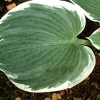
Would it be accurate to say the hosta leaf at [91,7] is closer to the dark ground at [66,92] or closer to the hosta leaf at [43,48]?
the hosta leaf at [43,48]

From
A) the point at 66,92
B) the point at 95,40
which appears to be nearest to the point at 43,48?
the point at 95,40

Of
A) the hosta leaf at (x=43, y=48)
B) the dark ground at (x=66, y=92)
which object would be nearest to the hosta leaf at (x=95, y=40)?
the hosta leaf at (x=43, y=48)

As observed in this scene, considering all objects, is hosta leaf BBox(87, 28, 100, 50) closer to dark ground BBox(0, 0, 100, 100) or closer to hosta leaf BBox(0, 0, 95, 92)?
hosta leaf BBox(0, 0, 95, 92)

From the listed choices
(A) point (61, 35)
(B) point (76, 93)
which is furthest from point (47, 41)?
(B) point (76, 93)

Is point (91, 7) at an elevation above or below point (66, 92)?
above

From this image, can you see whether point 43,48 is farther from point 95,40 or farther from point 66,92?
point 66,92

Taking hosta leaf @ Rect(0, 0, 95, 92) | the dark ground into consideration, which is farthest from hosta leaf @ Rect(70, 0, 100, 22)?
the dark ground
